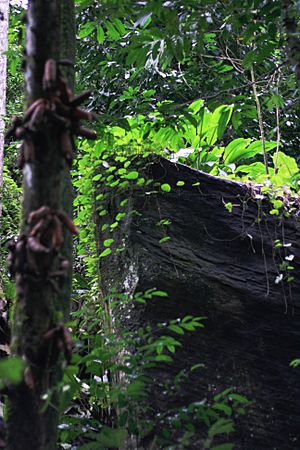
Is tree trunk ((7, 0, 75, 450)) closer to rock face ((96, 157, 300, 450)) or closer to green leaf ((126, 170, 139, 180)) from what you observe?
rock face ((96, 157, 300, 450))

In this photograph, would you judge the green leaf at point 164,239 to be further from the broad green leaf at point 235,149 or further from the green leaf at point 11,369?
the green leaf at point 11,369

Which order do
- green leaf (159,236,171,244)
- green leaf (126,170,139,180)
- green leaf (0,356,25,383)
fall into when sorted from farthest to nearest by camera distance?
1. green leaf (126,170,139,180)
2. green leaf (159,236,171,244)
3. green leaf (0,356,25,383)

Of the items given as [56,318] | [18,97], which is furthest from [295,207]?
[18,97]

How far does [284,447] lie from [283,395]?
336mm

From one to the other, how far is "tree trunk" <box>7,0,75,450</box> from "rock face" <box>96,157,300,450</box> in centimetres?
156

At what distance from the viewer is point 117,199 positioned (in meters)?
4.16

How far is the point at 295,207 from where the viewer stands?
4262 mm

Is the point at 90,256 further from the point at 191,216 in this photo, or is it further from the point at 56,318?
the point at 56,318

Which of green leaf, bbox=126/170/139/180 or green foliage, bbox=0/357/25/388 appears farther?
green leaf, bbox=126/170/139/180

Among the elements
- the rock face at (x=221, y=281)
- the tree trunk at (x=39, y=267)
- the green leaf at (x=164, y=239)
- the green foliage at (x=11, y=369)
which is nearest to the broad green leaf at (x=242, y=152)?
the rock face at (x=221, y=281)

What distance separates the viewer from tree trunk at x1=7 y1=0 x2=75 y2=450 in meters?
1.82

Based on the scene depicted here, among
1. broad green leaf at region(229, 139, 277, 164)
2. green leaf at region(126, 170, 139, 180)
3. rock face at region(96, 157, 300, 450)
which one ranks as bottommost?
rock face at region(96, 157, 300, 450)

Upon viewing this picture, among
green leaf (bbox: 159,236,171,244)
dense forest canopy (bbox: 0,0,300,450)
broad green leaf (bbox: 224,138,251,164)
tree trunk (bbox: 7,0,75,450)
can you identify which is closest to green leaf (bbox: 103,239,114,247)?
dense forest canopy (bbox: 0,0,300,450)

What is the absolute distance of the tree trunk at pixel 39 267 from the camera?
1819 millimetres
